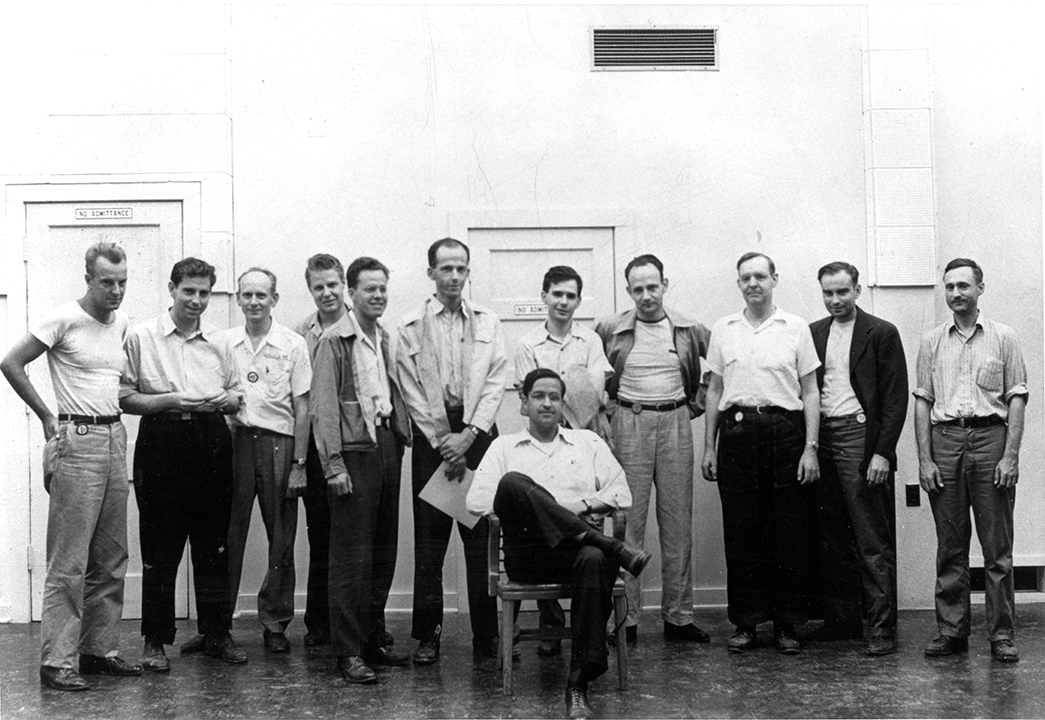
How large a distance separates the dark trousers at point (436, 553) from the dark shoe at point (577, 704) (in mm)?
924

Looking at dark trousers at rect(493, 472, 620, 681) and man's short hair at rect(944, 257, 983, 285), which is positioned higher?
man's short hair at rect(944, 257, 983, 285)

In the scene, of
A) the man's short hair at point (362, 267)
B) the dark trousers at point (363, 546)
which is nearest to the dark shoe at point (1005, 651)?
the dark trousers at point (363, 546)

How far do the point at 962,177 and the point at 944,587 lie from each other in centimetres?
253

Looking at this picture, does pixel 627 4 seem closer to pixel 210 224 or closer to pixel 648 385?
pixel 648 385

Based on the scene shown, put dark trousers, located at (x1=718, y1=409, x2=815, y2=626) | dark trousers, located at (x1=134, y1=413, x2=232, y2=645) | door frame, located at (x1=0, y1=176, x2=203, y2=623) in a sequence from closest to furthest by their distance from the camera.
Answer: dark trousers, located at (x1=134, y1=413, x2=232, y2=645) < dark trousers, located at (x1=718, y1=409, x2=815, y2=626) < door frame, located at (x1=0, y1=176, x2=203, y2=623)

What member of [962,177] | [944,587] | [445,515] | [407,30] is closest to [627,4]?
[407,30]

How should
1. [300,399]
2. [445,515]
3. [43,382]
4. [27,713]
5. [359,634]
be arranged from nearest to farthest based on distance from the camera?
[27,713]
[359,634]
[445,515]
[300,399]
[43,382]

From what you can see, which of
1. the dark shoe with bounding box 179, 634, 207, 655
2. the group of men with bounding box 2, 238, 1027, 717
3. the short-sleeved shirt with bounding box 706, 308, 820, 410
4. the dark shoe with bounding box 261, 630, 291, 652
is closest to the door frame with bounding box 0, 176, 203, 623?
the group of men with bounding box 2, 238, 1027, 717

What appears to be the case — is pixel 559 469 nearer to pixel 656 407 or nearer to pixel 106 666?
pixel 656 407

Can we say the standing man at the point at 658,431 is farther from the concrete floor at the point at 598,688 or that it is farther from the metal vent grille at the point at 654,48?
the metal vent grille at the point at 654,48

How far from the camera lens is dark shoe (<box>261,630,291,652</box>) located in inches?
197

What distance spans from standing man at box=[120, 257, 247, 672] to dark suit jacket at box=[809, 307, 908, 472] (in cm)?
297

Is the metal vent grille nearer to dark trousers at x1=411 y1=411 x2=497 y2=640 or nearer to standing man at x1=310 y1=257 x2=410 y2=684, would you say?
standing man at x1=310 y1=257 x2=410 y2=684

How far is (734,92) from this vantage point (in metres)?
6.05
